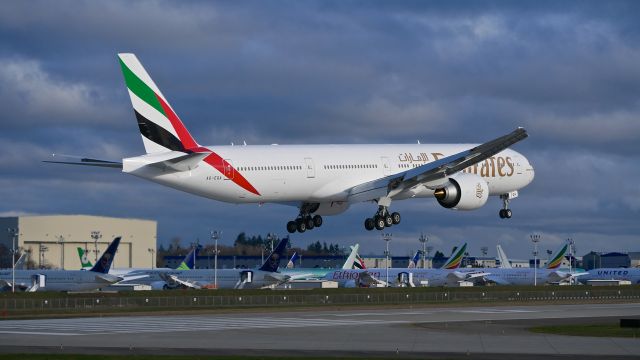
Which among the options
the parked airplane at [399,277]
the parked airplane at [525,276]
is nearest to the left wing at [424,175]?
the parked airplane at [399,277]

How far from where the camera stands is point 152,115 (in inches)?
2347

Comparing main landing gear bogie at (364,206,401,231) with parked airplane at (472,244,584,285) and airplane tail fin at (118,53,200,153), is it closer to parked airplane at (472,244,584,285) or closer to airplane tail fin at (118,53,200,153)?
airplane tail fin at (118,53,200,153)

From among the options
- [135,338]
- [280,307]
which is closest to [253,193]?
[135,338]

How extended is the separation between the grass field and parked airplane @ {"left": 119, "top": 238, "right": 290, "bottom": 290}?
2652 inches

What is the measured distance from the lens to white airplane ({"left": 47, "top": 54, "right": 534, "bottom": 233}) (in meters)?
59.0

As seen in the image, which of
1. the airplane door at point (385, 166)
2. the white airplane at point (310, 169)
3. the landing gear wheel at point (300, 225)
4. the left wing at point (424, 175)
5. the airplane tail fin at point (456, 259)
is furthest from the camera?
the airplane tail fin at point (456, 259)

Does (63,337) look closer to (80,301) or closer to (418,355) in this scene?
(418,355)

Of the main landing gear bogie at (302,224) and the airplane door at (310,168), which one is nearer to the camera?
the airplane door at (310,168)

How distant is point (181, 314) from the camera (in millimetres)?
77438

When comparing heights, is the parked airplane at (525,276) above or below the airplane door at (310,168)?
below

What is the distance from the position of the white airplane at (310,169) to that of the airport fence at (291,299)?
83.0 ft

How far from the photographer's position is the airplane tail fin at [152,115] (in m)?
59.3

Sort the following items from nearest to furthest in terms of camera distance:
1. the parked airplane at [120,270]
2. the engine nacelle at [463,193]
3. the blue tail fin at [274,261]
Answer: the engine nacelle at [463,193]
the blue tail fin at [274,261]
the parked airplane at [120,270]

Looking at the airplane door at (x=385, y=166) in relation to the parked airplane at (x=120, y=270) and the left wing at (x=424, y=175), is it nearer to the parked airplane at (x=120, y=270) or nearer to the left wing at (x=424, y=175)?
the left wing at (x=424, y=175)
